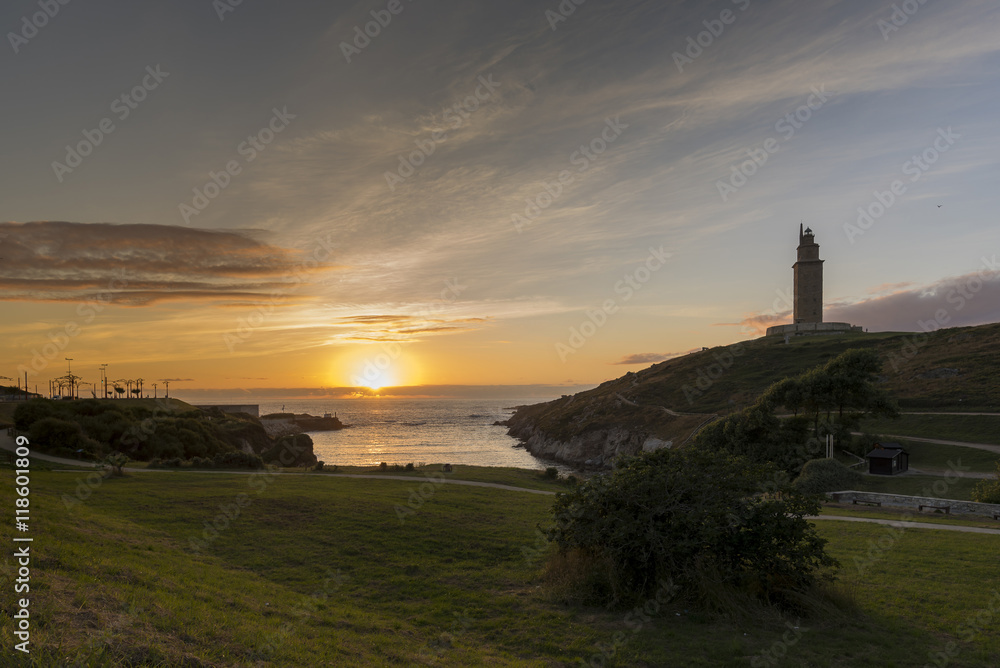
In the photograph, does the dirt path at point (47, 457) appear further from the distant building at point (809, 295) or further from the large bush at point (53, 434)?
the distant building at point (809, 295)

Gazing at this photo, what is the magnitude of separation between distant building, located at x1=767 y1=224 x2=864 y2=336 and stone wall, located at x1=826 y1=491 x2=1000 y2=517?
9713 cm

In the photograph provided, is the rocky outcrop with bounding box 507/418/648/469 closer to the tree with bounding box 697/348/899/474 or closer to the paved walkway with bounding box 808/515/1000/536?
the tree with bounding box 697/348/899/474

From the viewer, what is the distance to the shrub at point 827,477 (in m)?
34.2

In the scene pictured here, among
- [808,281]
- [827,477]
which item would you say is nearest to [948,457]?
[827,477]

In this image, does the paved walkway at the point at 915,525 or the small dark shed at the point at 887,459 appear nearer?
the paved walkway at the point at 915,525

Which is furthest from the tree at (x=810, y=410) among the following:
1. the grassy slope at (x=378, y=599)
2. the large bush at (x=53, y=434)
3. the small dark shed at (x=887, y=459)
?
the large bush at (x=53, y=434)

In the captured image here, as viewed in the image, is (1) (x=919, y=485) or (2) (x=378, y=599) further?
(1) (x=919, y=485)

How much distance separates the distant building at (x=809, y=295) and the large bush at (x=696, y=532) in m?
118

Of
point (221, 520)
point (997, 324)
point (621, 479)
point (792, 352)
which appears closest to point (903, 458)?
point (621, 479)

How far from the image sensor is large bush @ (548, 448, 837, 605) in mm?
10750

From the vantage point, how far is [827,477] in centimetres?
3488

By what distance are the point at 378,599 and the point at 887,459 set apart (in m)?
40.7

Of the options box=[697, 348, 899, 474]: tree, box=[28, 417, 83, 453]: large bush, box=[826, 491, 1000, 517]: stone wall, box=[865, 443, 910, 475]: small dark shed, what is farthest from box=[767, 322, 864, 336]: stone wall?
box=[28, 417, 83, 453]: large bush

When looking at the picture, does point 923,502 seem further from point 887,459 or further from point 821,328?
point 821,328
